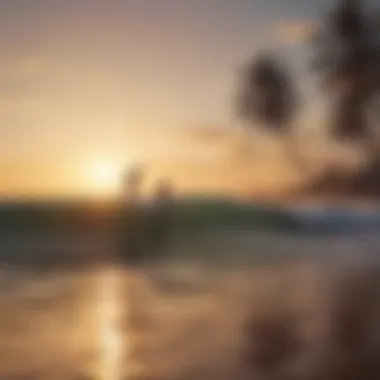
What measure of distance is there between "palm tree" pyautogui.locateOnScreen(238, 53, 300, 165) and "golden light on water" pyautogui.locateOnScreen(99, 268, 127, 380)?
222mm

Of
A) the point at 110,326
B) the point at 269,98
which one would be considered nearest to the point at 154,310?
the point at 110,326

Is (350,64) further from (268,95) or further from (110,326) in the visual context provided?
(110,326)

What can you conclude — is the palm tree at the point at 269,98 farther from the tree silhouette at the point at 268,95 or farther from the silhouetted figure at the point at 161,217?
the silhouetted figure at the point at 161,217

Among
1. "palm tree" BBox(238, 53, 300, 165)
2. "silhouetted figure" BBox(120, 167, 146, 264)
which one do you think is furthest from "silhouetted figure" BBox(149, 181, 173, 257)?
"palm tree" BBox(238, 53, 300, 165)

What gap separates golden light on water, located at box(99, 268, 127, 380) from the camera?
0.79m

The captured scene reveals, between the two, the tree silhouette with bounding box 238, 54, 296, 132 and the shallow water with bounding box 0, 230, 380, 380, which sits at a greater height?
the tree silhouette with bounding box 238, 54, 296, 132

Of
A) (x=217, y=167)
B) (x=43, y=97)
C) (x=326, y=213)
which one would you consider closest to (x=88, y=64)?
(x=43, y=97)

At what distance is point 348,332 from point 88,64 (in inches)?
15.6

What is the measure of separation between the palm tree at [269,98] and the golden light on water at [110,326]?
0.22 meters

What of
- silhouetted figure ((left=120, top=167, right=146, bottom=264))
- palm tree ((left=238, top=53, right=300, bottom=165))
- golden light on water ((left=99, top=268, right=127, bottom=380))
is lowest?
golden light on water ((left=99, top=268, right=127, bottom=380))

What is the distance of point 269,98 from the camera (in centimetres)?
84

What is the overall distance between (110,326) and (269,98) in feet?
0.96

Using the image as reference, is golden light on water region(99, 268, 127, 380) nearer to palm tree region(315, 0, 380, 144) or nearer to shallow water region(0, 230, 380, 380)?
shallow water region(0, 230, 380, 380)

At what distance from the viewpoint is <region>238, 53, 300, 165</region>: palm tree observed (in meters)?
0.83
